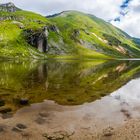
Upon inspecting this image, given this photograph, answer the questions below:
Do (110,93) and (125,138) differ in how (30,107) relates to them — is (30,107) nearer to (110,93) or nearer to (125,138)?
(125,138)

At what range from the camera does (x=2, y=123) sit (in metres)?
31.6

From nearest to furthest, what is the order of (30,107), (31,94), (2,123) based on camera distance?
(2,123)
(30,107)
(31,94)

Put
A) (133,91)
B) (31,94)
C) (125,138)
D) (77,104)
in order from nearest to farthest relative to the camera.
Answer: (125,138) < (77,104) < (31,94) < (133,91)

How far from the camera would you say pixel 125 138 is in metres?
28.3

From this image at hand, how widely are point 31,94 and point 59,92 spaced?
6.19m

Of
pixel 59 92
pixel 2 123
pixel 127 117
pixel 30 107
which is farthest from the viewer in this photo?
pixel 59 92

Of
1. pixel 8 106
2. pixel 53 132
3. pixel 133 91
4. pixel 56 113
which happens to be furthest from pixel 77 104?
pixel 133 91

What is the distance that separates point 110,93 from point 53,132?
30111 mm

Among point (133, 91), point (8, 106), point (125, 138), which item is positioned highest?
point (125, 138)

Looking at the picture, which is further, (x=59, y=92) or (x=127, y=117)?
(x=59, y=92)

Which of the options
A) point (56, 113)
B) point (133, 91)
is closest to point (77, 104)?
point (56, 113)

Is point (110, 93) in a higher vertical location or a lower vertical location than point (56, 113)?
lower

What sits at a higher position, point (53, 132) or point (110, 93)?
point (53, 132)

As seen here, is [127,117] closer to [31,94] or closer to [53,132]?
[53,132]
